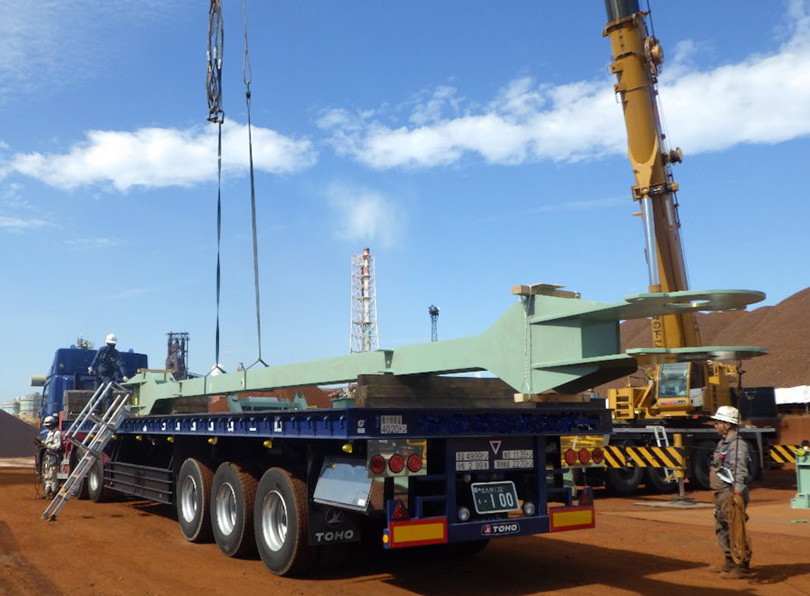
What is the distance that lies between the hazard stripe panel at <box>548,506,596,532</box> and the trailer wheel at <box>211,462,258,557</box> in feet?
10.6

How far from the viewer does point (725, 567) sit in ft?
27.3

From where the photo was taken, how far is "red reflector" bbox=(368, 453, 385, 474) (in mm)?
6672

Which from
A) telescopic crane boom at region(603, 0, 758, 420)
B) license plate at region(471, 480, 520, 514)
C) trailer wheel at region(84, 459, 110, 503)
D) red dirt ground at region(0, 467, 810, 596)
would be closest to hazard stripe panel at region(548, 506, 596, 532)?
license plate at region(471, 480, 520, 514)

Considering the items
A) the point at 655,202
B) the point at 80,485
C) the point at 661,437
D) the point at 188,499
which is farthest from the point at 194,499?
the point at 655,202

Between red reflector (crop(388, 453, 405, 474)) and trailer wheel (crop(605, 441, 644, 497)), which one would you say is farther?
trailer wheel (crop(605, 441, 644, 497))

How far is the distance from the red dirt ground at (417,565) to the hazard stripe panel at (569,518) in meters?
0.56

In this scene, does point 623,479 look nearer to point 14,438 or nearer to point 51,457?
point 51,457

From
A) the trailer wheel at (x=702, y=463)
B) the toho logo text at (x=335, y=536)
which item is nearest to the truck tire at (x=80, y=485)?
the toho logo text at (x=335, y=536)

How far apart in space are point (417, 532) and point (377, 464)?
0.69m

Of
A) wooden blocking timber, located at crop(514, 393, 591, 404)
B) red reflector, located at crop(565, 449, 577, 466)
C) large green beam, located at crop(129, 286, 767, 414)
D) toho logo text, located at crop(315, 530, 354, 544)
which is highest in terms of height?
large green beam, located at crop(129, 286, 767, 414)

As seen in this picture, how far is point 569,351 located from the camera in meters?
6.29

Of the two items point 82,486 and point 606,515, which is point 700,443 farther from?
point 82,486

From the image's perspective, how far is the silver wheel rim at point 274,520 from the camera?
7.86m

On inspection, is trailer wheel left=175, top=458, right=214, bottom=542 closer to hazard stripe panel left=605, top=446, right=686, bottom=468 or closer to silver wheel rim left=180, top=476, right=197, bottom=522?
silver wheel rim left=180, top=476, right=197, bottom=522
